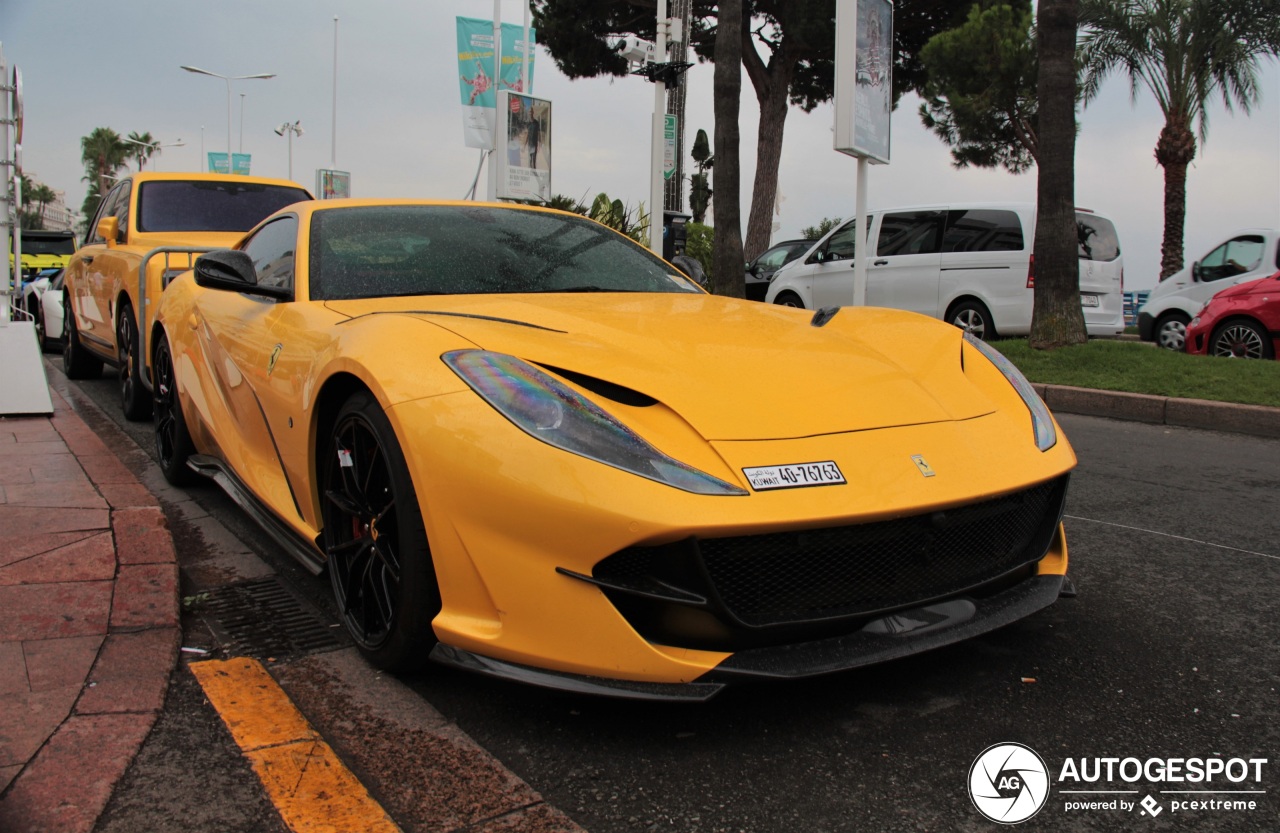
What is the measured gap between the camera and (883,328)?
3.01 meters

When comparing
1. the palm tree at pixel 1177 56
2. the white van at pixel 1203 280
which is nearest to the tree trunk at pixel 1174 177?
the palm tree at pixel 1177 56

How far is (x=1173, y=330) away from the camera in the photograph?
12023 millimetres

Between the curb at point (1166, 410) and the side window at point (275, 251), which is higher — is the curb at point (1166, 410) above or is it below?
below

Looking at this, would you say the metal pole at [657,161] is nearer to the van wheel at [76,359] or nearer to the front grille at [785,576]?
the van wheel at [76,359]

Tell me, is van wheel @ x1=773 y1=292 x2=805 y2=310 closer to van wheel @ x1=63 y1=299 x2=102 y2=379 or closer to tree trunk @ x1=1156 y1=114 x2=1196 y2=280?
Result: van wheel @ x1=63 y1=299 x2=102 y2=379

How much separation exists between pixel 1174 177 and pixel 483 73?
47.5 ft

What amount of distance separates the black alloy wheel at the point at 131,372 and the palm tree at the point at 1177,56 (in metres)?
20.6

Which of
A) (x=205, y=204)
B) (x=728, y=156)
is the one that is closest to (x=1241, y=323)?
(x=728, y=156)

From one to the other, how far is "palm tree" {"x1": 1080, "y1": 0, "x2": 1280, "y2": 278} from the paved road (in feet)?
69.5

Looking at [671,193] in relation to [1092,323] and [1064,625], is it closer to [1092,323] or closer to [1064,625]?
[1092,323]

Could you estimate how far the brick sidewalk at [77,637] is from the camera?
1897mm

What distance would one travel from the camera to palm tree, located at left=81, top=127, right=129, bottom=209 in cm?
9812

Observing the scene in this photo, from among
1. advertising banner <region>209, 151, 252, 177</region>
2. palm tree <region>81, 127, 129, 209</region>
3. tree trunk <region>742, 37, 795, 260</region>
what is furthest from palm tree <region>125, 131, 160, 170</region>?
tree trunk <region>742, 37, 795, 260</region>

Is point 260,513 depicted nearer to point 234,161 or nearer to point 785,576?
point 785,576
